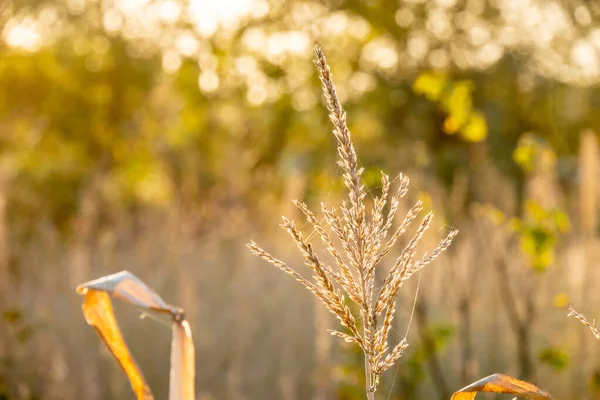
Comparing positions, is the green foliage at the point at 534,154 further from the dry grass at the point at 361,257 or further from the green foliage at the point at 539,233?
the dry grass at the point at 361,257

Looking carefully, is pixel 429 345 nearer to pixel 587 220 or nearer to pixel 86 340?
pixel 587 220

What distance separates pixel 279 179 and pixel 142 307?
11303 millimetres

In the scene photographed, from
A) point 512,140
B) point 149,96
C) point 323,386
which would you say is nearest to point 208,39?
point 149,96

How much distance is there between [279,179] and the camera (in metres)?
13.0

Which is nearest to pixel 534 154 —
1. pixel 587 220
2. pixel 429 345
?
pixel 587 220

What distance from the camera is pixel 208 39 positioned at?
1299 centimetres

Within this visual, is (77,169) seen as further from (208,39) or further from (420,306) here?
(420,306)

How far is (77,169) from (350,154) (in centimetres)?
1463

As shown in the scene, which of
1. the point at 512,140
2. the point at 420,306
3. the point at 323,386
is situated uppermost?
the point at 512,140

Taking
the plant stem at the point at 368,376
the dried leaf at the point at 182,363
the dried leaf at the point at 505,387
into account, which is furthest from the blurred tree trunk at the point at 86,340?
the plant stem at the point at 368,376

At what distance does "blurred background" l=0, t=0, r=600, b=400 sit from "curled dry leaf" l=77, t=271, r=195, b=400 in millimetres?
509

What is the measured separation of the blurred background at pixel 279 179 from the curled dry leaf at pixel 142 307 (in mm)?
509

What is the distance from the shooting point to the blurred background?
4742mm

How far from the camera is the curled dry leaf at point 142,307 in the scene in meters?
1.70
